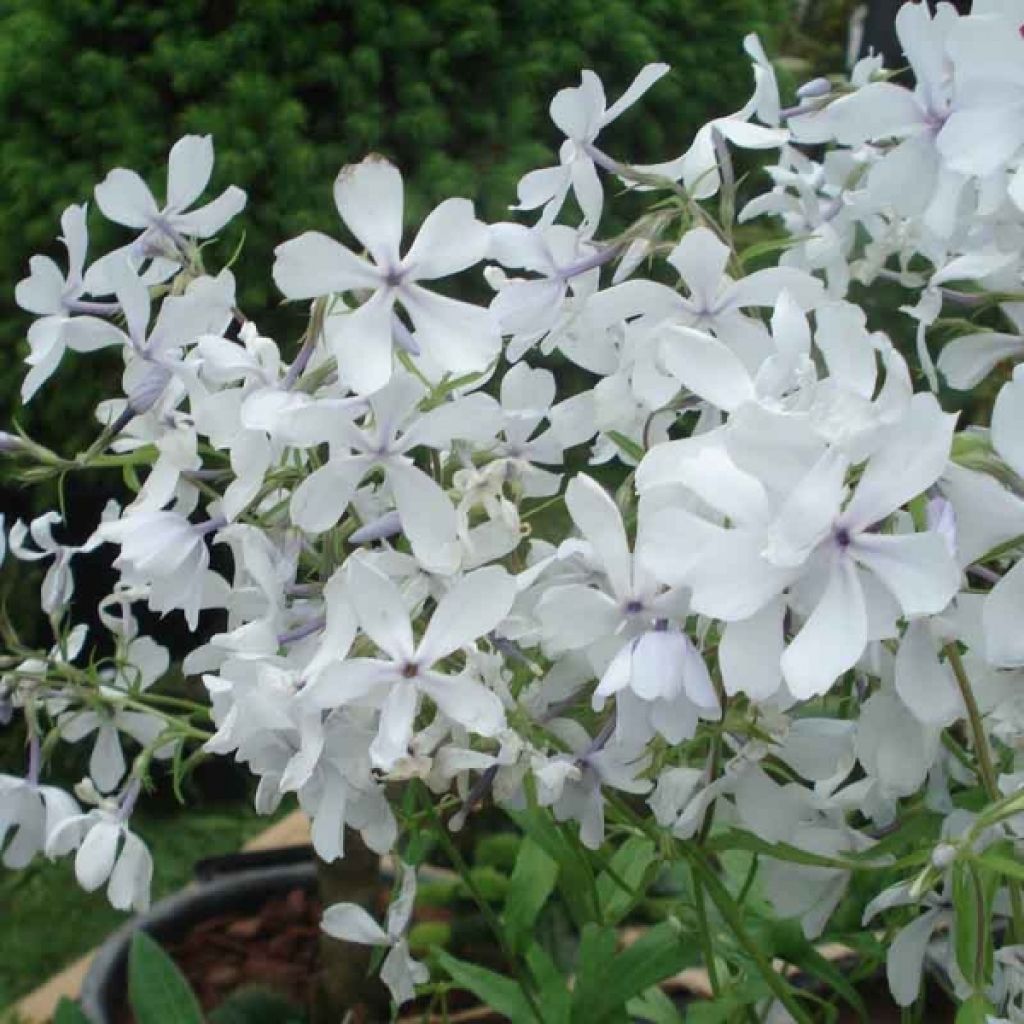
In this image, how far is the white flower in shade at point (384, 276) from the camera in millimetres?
514

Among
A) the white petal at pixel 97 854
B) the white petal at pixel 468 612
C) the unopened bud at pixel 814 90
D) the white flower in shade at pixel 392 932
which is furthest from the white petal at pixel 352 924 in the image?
the unopened bud at pixel 814 90

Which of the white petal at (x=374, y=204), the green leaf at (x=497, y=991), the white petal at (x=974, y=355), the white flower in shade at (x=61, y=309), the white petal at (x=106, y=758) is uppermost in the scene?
the white petal at (x=374, y=204)

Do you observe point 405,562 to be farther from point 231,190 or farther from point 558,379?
point 558,379

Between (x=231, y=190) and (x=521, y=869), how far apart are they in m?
0.46

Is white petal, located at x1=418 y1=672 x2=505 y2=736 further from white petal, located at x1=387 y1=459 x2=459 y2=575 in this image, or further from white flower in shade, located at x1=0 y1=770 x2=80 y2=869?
white flower in shade, located at x1=0 y1=770 x2=80 y2=869

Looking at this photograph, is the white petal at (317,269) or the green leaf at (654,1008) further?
the green leaf at (654,1008)

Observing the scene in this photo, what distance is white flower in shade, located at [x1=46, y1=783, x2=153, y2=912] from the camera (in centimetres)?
71

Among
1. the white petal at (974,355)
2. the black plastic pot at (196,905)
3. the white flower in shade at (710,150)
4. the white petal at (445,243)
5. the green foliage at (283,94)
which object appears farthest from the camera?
the green foliage at (283,94)

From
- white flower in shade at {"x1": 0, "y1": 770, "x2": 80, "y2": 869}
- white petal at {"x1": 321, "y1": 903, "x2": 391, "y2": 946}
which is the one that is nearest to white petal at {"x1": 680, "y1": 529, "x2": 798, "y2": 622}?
white petal at {"x1": 321, "y1": 903, "x2": 391, "y2": 946}

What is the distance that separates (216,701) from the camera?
0.56 meters

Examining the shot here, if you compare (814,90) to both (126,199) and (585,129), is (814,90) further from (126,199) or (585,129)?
(126,199)

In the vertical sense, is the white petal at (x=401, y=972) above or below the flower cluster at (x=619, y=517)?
below

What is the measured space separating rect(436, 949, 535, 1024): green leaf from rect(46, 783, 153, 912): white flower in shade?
0.73 feet

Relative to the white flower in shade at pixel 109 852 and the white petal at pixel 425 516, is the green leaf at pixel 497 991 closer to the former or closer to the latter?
the white flower in shade at pixel 109 852
